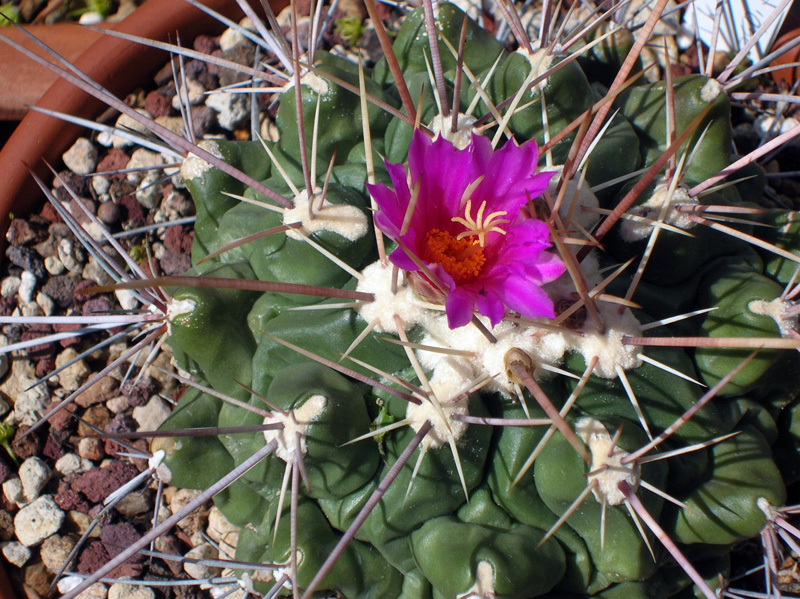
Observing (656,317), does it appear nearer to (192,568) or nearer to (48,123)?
(192,568)

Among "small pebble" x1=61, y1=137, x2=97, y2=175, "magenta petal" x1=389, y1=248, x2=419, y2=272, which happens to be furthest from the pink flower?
"small pebble" x1=61, y1=137, x2=97, y2=175

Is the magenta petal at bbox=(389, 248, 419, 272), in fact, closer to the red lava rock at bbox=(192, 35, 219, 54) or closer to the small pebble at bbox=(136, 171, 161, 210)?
the small pebble at bbox=(136, 171, 161, 210)

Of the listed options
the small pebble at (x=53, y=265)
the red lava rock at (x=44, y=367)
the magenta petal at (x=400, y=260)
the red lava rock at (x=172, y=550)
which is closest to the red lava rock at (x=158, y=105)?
the small pebble at (x=53, y=265)

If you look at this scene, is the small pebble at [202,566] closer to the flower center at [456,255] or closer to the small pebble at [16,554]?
the small pebble at [16,554]

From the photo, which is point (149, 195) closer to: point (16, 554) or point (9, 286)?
point (9, 286)

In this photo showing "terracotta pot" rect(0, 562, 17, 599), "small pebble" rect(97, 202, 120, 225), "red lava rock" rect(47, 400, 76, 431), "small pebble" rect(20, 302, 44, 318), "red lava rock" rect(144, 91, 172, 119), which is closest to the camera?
"terracotta pot" rect(0, 562, 17, 599)

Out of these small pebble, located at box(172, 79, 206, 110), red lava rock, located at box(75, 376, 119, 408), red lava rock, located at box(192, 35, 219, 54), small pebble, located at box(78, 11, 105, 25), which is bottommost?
red lava rock, located at box(75, 376, 119, 408)
